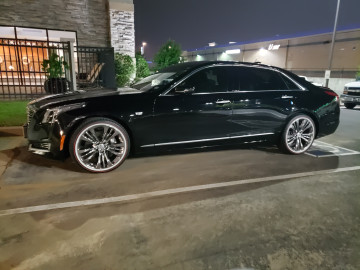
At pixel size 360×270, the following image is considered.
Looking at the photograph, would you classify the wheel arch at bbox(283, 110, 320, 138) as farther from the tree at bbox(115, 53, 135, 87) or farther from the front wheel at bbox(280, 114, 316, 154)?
the tree at bbox(115, 53, 135, 87)

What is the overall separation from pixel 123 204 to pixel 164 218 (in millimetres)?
555

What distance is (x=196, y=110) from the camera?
14.4 feet

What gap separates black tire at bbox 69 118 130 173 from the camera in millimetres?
3904

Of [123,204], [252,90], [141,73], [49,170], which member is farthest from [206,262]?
[141,73]

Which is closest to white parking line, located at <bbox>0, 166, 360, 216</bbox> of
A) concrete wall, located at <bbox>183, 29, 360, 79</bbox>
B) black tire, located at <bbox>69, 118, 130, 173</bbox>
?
black tire, located at <bbox>69, 118, 130, 173</bbox>

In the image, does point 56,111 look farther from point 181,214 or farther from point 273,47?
point 273,47

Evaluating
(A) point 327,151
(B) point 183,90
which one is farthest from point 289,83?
(B) point 183,90

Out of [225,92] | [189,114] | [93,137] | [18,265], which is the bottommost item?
[18,265]

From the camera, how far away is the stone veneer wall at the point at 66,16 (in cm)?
1181

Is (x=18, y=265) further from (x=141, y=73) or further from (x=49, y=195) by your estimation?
(x=141, y=73)

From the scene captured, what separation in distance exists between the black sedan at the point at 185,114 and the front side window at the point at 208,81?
16 mm

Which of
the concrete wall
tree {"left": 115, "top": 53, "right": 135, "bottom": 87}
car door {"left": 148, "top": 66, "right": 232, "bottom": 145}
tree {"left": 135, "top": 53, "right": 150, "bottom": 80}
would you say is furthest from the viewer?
the concrete wall

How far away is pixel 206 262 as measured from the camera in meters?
2.25

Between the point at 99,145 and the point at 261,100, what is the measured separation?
278 centimetres
